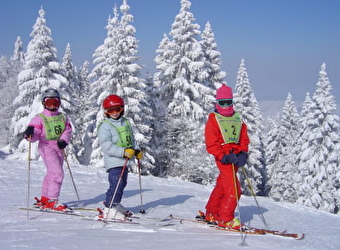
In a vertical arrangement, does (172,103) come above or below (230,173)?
above

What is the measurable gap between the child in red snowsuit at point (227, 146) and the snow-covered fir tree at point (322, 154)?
2592cm

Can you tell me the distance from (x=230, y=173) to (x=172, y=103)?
22.7 meters

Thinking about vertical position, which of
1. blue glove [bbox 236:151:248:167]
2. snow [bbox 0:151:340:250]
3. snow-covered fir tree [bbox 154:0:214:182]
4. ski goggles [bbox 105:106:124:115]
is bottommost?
snow [bbox 0:151:340:250]

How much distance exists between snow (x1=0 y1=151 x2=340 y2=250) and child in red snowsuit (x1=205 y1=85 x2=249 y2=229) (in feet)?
1.34

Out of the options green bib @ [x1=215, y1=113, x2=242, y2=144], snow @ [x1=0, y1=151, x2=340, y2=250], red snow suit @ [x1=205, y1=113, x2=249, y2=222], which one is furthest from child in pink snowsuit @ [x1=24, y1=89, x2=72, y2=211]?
green bib @ [x1=215, y1=113, x2=242, y2=144]

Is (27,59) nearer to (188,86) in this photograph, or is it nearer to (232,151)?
(188,86)

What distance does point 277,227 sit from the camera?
7918 millimetres

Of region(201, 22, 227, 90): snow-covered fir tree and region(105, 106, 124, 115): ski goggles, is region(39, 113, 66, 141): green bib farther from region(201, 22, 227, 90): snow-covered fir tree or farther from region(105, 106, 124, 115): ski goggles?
region(201, 22, 227, 90): snow-covered fir tree

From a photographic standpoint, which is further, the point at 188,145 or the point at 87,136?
the point at 87,136

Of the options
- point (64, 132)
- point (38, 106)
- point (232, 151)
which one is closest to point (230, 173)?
point (232, 151)

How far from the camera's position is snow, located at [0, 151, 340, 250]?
15.3ft

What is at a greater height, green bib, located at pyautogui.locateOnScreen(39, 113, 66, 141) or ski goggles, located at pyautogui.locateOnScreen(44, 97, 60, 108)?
ski goggles, located at pyautogui.locateOnScreen(44, 97, 60, 108)

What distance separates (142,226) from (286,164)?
3811cm

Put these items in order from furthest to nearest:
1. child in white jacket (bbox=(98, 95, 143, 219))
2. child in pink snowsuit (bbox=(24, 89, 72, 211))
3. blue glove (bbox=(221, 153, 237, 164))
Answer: child in pink snowsuit (bbox=(24, 89, 72, 211)), child in white jacket (bbox=(98, 95, 143, 219)), blue glove (bbox=(221, 153, 237, 164))
